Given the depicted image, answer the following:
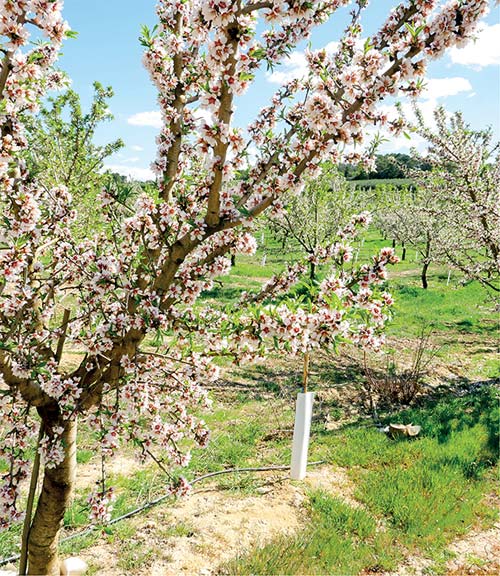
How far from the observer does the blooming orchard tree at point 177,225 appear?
2.64 m

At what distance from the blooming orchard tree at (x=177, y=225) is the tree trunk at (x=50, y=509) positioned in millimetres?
11

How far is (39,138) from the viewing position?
29.8ft

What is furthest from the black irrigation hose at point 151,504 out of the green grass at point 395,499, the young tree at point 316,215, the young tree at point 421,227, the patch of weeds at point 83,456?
the young tree at point 421,227

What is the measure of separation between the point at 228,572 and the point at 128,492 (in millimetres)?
1995

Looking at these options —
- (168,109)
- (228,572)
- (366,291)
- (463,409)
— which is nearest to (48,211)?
(168,109)

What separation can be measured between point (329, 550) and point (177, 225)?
3.71 metres

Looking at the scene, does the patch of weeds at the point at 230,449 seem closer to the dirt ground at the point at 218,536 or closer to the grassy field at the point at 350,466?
the grassy field at the point at 350,466

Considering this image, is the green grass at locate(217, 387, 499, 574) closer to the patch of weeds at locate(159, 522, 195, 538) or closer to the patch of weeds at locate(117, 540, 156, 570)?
the patch of weeds at locate(159, 522, 195, 538)

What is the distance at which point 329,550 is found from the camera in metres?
4.47

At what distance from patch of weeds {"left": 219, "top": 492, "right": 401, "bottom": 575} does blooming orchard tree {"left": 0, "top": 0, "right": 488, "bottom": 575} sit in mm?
1327

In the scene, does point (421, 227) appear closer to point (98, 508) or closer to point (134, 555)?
point (134, 555)

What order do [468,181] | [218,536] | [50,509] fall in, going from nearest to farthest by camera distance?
1. [50,509]
2. [218,536]
3. [468,181]

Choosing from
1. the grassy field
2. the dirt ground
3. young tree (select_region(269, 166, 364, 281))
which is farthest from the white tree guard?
young tree (select_region(269, 166, 364, 281))

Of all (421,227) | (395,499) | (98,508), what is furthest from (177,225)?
(421,227)
